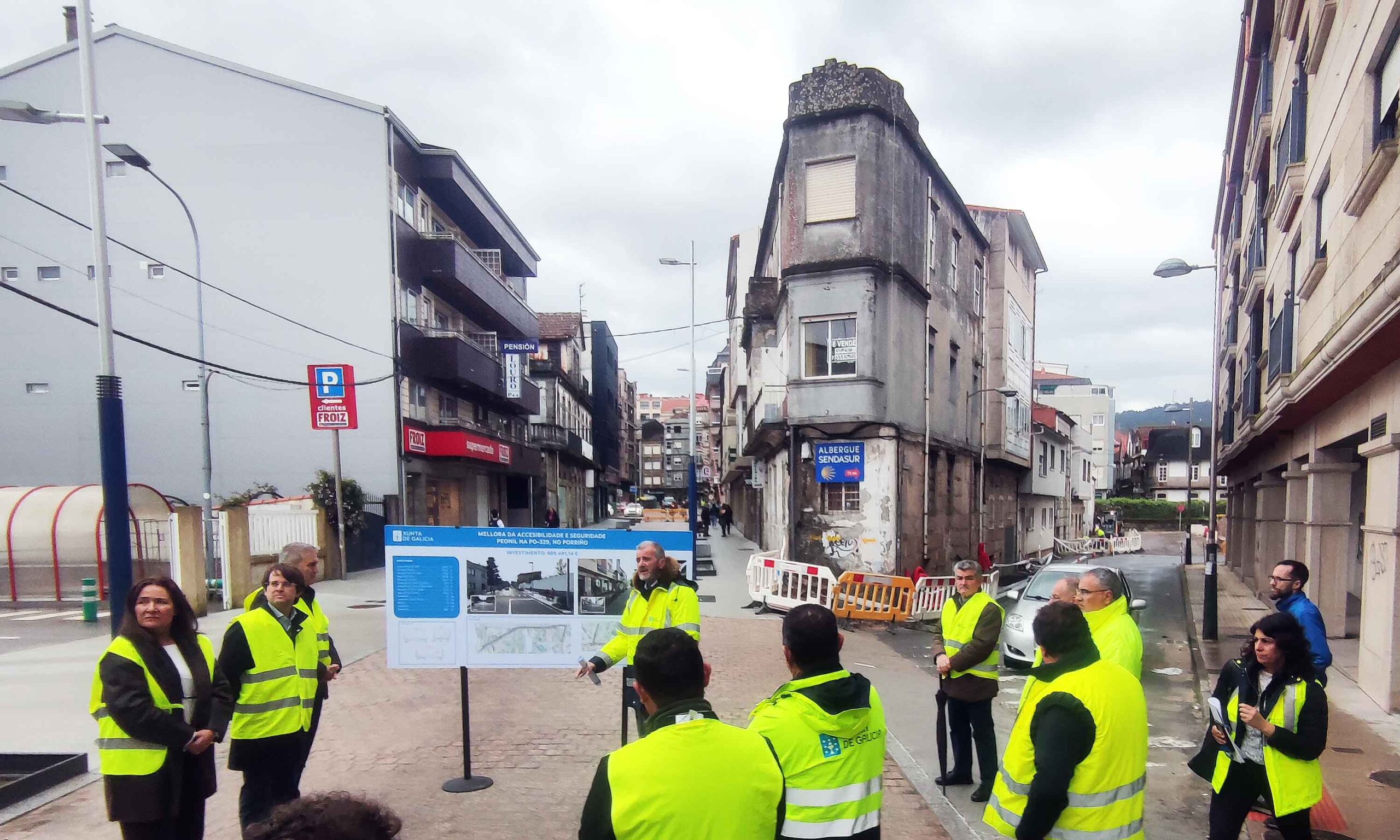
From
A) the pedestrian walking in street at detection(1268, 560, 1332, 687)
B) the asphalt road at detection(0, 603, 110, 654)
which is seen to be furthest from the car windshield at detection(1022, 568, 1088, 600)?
the asphalt road at detection(0, 603, 110, 654)

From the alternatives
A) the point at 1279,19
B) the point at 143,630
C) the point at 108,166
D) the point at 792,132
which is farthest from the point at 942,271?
the point at 108,166

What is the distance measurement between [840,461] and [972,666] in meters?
12.8

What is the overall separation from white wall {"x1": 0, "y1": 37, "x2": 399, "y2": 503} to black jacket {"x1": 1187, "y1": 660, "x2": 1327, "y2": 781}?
2214 cm

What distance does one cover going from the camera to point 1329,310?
9742mm

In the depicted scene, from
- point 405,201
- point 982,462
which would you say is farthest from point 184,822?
point 982,462

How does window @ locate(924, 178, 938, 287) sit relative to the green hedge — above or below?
above

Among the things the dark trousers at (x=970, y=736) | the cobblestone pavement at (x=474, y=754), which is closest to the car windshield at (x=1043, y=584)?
the cobblestone pavement at (x=474, y=754)

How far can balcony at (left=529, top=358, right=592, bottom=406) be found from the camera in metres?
42.0

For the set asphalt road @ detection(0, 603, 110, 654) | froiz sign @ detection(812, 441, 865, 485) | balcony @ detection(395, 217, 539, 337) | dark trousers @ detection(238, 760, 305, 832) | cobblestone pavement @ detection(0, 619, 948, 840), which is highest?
balcony @ detection(395, 217, 539, 337)

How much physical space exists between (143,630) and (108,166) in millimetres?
24510

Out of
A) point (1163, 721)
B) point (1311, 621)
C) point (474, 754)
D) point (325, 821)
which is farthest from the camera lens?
point (1163, 721)

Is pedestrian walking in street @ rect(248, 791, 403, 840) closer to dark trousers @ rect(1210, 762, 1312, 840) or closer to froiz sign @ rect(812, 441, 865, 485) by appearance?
dark trousers @ rect(1210, 762, 1312, 840)

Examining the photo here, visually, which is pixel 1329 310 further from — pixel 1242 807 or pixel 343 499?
pixel 343 499

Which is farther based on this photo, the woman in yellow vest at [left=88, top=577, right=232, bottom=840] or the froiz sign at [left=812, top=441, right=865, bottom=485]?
the froiz sign at [left=812, top=441, right=865, bottom=485]
